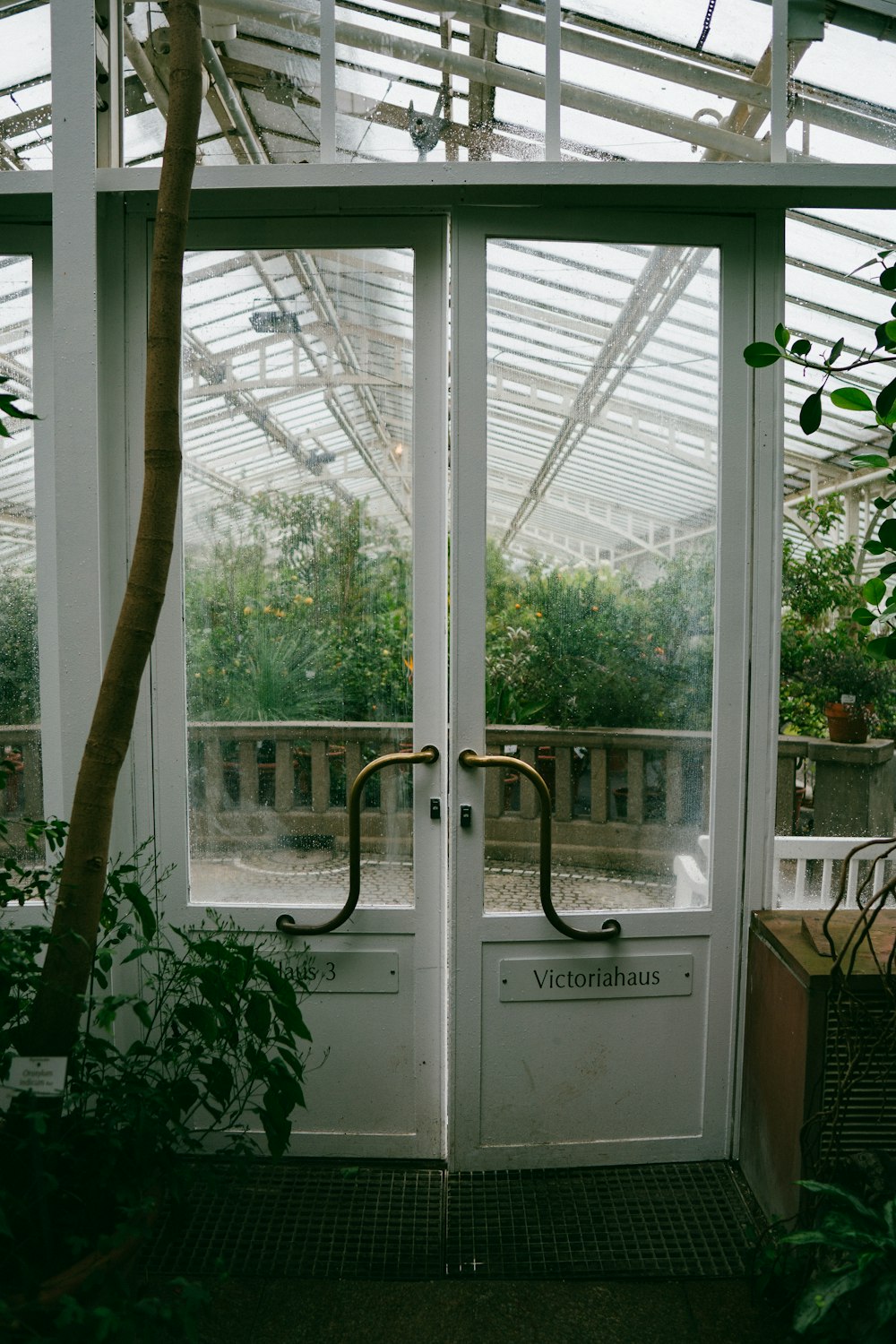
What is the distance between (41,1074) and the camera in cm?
144

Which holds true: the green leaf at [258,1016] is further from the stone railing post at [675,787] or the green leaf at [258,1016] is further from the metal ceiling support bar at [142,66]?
the metal ceiling support bar at [142,66]

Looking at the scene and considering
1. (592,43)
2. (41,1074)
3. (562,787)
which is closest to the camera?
(41,1074)

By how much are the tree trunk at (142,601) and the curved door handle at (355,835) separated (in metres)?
0.90

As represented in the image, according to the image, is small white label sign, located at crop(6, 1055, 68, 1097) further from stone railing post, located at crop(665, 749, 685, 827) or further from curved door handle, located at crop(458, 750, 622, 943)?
stone railing post, located at crop(665, 749, 685, 827)

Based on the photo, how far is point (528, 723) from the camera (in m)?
2.52

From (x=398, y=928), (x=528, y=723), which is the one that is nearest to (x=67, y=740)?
(x=398, y=928)

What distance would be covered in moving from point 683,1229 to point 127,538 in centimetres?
228

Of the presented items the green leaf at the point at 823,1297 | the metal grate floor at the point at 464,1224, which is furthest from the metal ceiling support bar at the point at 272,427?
the green leaf at the point at 823,1297

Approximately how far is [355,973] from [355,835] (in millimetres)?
401

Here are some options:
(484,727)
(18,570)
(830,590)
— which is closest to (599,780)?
(484,727)

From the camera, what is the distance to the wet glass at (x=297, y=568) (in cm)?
246

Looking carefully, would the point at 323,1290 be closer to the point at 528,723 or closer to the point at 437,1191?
the point at 437,1191

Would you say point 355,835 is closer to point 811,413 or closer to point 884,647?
point 884,647

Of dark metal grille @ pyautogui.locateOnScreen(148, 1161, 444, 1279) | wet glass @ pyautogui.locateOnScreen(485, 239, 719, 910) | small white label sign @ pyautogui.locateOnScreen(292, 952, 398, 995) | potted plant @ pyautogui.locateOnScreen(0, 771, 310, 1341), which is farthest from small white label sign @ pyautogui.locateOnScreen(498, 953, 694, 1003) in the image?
potted plant @ pyautogui.locateOnScreen(0, 771, 310, 1341)
